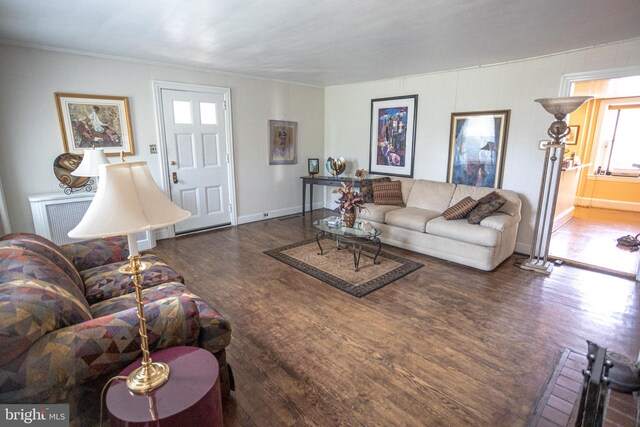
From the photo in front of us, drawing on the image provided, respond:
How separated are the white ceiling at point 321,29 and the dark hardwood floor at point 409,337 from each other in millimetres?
2429

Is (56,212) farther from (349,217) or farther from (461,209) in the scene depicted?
(461,209)

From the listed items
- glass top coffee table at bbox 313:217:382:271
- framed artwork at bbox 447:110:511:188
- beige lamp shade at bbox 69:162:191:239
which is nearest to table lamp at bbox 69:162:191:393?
beige lamp shade at bbox 69:162:191:239

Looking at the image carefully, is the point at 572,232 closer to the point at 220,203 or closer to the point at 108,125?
the point at 220,203

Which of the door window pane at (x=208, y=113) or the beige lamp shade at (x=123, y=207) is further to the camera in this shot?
the door window pane at (x=208, y=113)

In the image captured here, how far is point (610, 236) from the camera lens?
4875 millimetres

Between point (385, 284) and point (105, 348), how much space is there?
2.55 m

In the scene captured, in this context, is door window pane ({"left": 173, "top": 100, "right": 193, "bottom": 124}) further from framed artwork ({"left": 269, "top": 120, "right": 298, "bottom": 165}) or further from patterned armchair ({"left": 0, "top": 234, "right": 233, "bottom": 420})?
patterned armchair ({"left": 0, "top": 234, "right": 233, "bottom": 420})

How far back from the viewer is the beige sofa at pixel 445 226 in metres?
3.67

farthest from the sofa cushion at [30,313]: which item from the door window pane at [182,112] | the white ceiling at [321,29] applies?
the door window pane at [182,112]

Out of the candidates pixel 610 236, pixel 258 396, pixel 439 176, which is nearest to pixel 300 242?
pixel 439 176

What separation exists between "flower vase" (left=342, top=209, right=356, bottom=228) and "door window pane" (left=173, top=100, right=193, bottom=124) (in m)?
2.77

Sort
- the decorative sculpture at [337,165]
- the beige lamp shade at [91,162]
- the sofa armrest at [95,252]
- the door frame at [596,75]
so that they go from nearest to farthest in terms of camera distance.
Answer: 1. the sofa armrest at [95,252]
2. the beige lamp shade at [91,162]
3. the door frame at [596,75]
4. the decorative sculpture at [337,165]

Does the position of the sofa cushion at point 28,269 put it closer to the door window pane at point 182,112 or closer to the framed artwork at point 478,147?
the door window pane at point 182,112

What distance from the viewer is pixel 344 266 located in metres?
3.77
